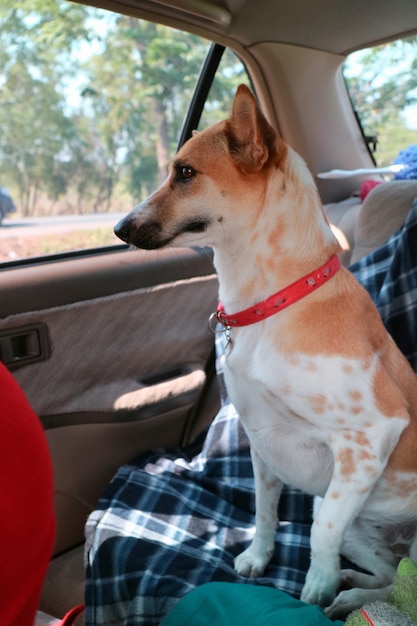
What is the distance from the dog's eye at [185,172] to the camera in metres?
1.69

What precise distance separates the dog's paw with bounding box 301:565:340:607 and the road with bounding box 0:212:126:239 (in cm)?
191

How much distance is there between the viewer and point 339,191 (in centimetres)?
299

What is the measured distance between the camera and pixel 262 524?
187 centimetres

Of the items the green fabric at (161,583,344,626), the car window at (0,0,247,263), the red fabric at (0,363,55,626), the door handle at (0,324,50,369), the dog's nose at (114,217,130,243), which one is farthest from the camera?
the car window at (0,0,247,263)

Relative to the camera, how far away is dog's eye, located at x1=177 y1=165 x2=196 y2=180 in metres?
1.69

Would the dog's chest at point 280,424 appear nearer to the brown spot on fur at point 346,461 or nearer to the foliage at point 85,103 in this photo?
the brown spot on fur at point 346,461

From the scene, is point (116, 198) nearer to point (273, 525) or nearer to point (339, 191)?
point (339, 191)

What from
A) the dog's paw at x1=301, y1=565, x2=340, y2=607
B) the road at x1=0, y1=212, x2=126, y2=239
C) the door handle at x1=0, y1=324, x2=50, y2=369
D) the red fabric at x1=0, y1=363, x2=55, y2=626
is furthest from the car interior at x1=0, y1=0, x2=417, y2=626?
the red fabric at x1=0, y1=363, x2=55, y2=626

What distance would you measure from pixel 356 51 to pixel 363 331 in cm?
178

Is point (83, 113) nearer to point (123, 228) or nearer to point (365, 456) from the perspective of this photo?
point (123, 228)

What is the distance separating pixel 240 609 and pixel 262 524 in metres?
0.50

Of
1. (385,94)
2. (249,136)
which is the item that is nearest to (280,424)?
(249,136)

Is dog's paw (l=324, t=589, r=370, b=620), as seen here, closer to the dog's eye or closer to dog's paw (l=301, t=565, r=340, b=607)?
dog's paw (l=301, t=565, r=340, b=607)

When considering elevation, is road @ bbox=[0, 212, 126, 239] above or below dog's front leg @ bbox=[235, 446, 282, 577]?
above
